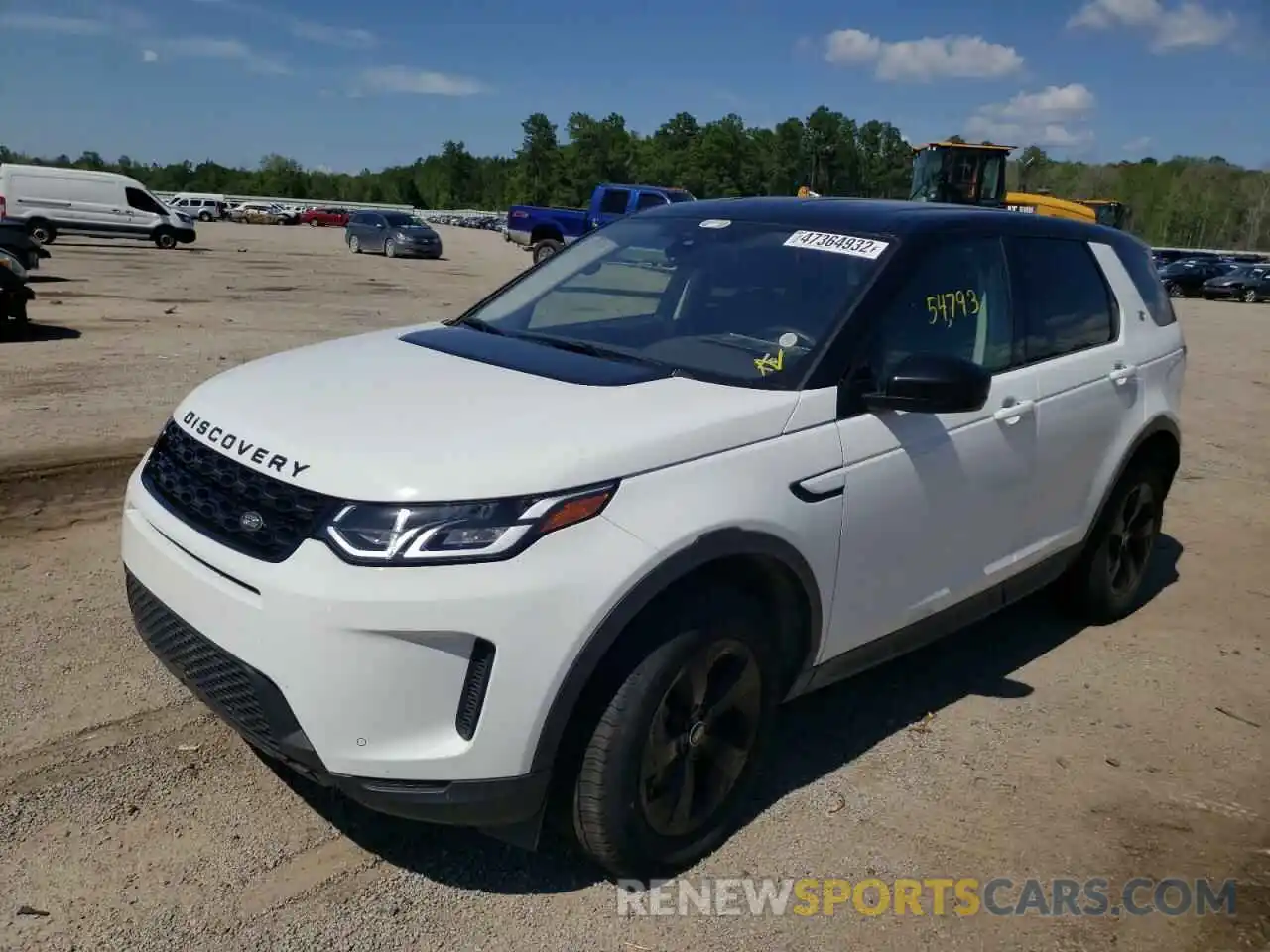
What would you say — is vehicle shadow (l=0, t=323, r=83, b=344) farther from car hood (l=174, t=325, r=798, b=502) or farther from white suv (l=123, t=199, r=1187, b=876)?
car hood (l=174, t=325, r=798, b=502)

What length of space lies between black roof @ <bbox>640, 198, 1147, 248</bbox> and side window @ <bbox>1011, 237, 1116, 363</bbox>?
0.29 ft

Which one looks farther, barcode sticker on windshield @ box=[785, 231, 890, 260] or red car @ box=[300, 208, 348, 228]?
red car @ box=[300, 208, 348, 228]

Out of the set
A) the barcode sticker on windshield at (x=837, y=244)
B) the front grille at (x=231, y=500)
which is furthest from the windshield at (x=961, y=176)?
the front grille at (x=231, y=500)

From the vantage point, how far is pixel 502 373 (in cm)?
316

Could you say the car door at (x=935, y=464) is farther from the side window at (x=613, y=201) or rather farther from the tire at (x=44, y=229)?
the tire at (x=44, y=229)

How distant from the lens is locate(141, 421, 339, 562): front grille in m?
2.49

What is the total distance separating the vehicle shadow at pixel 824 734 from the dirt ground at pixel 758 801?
0.03 ft

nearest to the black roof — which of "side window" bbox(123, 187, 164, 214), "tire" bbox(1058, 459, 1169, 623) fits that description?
"tire" bbox(1058, 459, 1169, 623)

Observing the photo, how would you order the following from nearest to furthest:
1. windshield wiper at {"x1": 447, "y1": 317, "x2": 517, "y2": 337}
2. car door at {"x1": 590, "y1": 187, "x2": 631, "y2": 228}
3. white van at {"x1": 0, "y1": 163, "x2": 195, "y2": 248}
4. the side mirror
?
the side mirror
windshield wiper at {"x1": 447, "y1": 317, "x2": 517, "y2": 337}
car door at {"x1": 590, "y1": 187, "x2": 631, "y2": 228}
white van at {"x1": 0, "y1": 163, "x2": 195, "y2": 248}

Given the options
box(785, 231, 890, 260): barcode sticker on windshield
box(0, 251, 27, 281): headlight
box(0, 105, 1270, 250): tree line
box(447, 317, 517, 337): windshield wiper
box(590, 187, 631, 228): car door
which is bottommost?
box(0, 251, 27, 281): headlight

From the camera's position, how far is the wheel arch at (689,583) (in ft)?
8.27

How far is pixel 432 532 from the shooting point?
242cm

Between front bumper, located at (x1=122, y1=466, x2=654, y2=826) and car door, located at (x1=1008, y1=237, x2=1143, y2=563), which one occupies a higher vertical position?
car door, located at (x1=1008, y1=237, x2=1143, y2=563)

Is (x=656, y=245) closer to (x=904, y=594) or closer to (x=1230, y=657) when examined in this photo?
(x=904, y=594)
